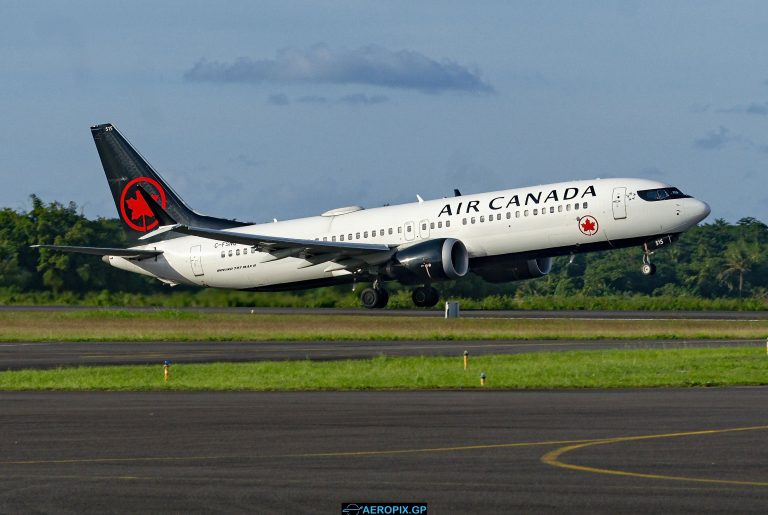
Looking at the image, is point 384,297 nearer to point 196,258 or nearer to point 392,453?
point 196,258

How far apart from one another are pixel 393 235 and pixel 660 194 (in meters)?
11.8

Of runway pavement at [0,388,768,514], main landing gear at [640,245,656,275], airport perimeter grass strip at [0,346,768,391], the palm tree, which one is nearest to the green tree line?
the palm tree

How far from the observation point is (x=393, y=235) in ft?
192

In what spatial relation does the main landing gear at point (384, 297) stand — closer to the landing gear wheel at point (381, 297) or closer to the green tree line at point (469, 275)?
the landing gear wheel at point (381, 297)

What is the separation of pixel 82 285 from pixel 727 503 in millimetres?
60112

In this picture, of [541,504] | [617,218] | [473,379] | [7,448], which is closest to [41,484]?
[7,448]

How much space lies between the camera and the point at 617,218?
53250mm

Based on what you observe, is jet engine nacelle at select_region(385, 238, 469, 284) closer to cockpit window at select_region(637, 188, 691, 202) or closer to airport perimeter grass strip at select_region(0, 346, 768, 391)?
cockpit window at select_region(637, 188, 691, 202)

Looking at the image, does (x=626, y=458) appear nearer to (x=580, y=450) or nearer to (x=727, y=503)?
(x=580, y=450)

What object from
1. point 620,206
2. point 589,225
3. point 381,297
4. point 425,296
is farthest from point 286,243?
point 620,206

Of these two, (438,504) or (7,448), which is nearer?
(438,504)

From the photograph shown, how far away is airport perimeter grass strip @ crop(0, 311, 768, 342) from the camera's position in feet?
165

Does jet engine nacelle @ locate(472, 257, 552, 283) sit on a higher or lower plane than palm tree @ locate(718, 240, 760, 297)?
lower

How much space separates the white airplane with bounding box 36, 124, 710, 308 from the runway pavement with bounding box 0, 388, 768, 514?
26790mm
